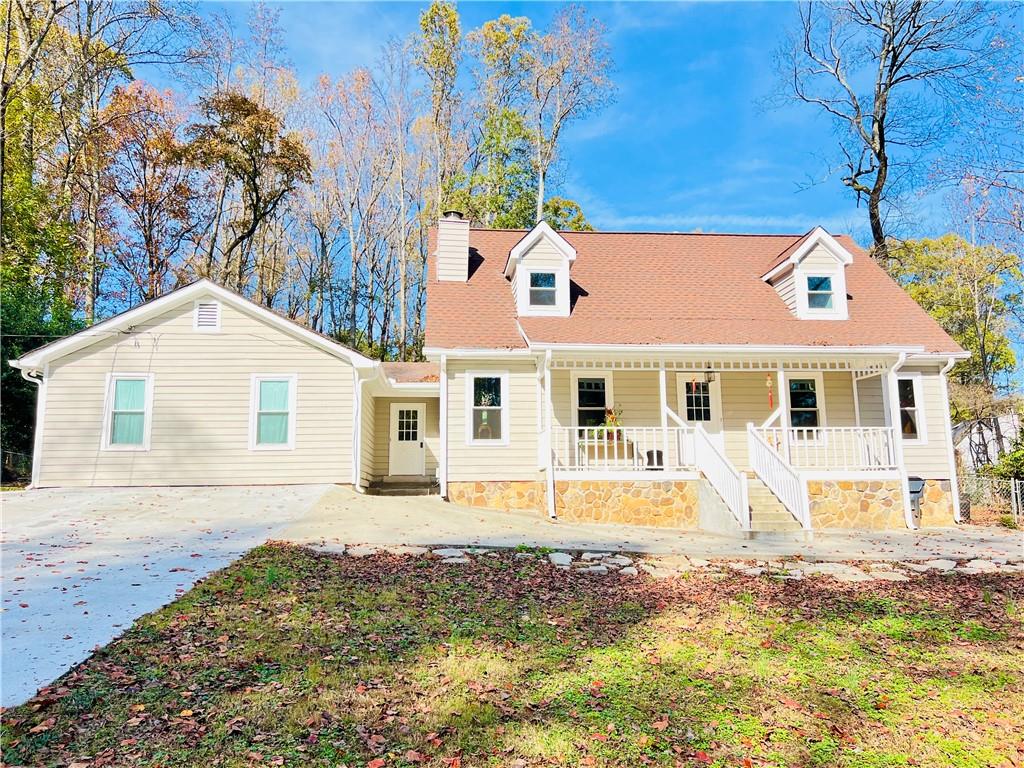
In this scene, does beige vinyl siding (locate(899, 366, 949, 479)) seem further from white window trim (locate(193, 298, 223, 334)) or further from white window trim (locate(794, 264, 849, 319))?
white window trim (locate(193, 298, 223, 334))

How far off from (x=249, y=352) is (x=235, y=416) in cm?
141

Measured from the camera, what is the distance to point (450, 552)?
7734 mm

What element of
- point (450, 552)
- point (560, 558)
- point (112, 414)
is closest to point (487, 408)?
point (450, 552)

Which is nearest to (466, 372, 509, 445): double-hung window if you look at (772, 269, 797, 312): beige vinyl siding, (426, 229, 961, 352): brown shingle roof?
(426, 229, 961, 352): brown shingle roof

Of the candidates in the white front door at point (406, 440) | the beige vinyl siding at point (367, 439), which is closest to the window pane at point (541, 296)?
the beige vinyl siding at point (367, 439)

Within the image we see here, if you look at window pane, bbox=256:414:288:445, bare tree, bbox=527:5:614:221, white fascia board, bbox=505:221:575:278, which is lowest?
window pane, bbox=256:414:288:445

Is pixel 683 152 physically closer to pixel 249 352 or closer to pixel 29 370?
pixel 249 352

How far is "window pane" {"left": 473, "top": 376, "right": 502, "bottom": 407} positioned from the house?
47 millimetres

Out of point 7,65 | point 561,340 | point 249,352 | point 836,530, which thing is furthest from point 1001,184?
point 7,65

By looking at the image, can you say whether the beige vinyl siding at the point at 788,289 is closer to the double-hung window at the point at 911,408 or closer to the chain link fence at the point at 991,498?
the double-hung window at the point at 911,408

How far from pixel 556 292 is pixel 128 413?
9539 mm

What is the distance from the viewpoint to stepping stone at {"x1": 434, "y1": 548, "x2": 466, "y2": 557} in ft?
24.9

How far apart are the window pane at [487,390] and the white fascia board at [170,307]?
2.34 m

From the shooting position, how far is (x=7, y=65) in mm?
17344
